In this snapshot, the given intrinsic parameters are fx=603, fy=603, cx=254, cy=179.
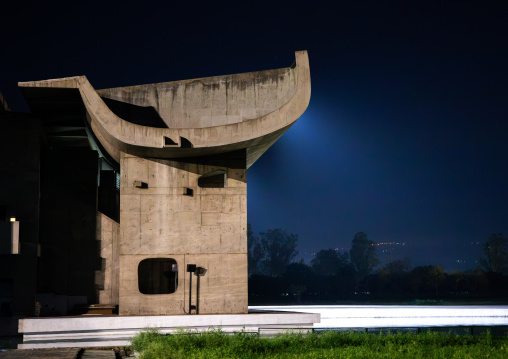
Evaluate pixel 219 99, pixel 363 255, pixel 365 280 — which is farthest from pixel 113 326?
pixel 363 255

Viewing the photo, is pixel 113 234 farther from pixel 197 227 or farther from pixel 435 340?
pixel 435 340

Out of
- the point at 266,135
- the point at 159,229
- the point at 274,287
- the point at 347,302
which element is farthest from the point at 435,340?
the point at 347,302

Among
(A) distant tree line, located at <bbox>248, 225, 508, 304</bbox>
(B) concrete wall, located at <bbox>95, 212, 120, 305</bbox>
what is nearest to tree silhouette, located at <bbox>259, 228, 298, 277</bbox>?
(A) distant tree line, located at <bbox>248, 225, 508, 304</bbox>

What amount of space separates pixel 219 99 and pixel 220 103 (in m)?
0.17

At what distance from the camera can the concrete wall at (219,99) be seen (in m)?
24.9

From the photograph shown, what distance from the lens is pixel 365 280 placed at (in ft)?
462

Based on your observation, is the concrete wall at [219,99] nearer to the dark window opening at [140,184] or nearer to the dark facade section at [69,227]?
the dark window opening at [140,184]

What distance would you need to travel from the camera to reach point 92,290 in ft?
109

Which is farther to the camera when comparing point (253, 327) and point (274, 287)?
point (274, 287)

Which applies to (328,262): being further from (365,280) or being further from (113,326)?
(113,326)

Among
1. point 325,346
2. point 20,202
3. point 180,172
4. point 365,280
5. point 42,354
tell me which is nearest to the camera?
point 325,346

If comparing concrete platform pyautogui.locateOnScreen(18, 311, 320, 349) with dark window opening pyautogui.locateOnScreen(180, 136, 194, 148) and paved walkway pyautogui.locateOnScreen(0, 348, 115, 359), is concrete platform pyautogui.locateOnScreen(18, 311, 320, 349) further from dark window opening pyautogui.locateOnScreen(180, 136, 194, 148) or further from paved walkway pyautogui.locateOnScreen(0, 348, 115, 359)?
dark window opening pyautogui.locateOnScreen(180, 136, 194, 148)

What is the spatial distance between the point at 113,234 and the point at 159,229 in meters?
11.1

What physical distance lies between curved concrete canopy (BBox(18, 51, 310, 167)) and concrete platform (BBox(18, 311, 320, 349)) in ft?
21.1
